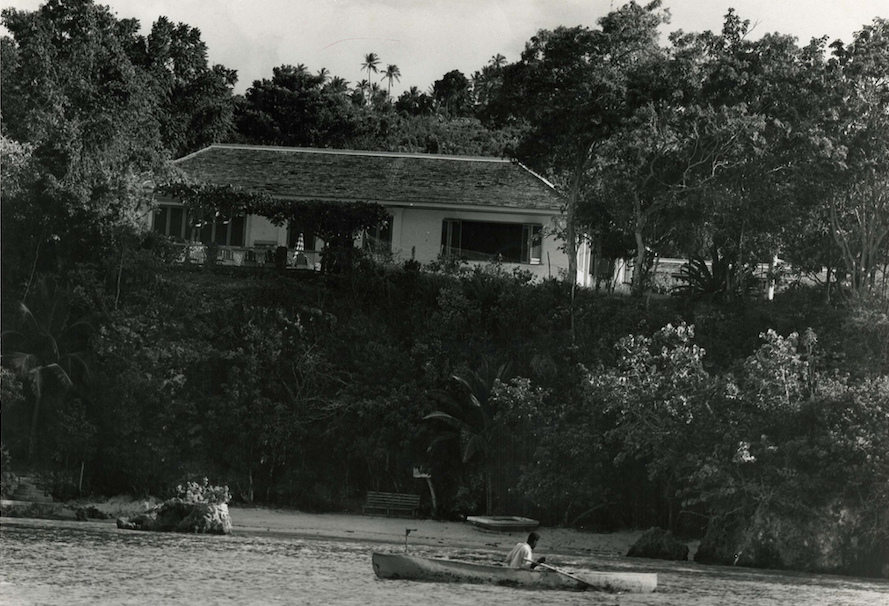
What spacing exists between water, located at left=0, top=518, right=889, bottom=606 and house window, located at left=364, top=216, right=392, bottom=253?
12168 mm

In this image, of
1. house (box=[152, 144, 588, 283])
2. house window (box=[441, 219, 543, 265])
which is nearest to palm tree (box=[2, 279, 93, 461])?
house (box=[152, 144, 588, 283])

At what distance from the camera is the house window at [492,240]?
132 ft

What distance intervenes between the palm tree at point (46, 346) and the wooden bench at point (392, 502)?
819cm

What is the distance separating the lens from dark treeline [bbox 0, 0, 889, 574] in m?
31.7

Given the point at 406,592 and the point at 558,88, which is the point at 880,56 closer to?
the point at 558,88

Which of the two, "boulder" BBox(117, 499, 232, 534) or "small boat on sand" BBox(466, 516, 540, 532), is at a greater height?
"small boat on sand" BBox(466, 516, 540, 532)

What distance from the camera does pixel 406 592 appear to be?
24094 mm

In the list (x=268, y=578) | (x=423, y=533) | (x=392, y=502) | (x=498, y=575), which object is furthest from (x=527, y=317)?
(x=268, y=578)

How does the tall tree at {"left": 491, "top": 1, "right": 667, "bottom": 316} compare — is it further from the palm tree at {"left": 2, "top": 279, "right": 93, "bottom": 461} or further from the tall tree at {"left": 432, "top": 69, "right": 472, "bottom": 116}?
the palm tree at {"left": 2, "top": 279, "right": 93, "bottom": 461}

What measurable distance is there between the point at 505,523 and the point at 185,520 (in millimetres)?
7646

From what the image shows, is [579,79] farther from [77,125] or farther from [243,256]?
[77,125]

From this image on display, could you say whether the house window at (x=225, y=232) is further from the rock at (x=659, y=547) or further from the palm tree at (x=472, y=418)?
the rock at (x=659, y=547)

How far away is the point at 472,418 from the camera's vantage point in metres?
33.8

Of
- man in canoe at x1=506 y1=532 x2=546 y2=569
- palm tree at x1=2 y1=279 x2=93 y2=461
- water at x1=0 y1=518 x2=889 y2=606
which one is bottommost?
water at x1=0 y1=518 x2=889 y2=606
